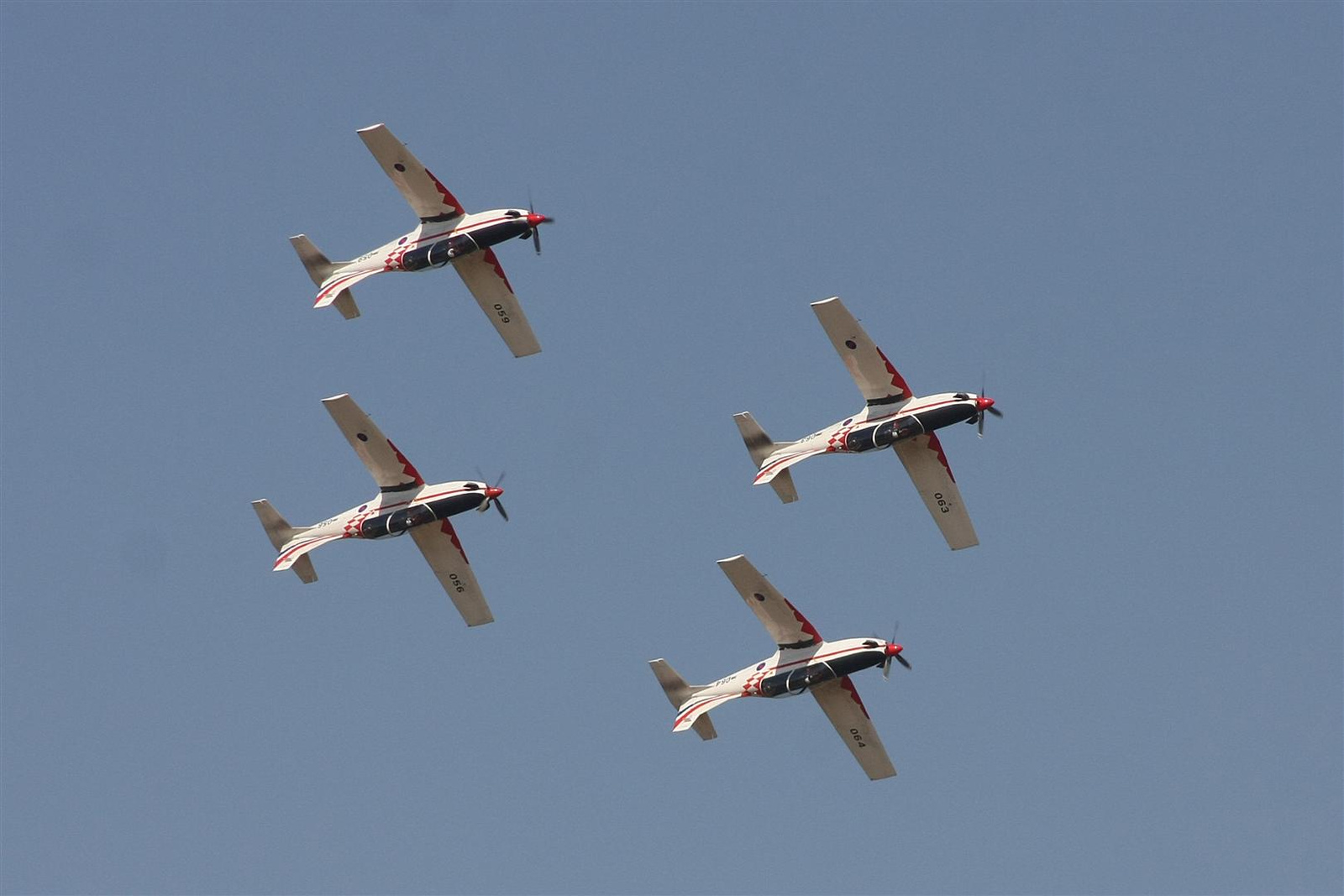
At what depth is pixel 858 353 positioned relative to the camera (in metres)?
129

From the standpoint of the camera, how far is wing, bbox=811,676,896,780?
129500 mm

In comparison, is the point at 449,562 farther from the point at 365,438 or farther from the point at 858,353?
the point at 858,353

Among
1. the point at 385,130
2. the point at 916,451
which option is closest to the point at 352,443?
the point at 385,130

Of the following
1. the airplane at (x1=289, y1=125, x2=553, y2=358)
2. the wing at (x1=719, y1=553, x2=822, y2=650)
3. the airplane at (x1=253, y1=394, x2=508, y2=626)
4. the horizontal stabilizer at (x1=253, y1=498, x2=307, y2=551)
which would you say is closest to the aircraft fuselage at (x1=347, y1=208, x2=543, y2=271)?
the airplane at (x1=289, y1=125, x2=553, y2=358)

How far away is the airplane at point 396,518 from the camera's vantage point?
12850 cm

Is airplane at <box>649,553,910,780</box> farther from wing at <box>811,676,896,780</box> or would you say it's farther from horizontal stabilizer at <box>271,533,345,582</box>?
horizontal stabilizer at <box>271,533,345,582</box>

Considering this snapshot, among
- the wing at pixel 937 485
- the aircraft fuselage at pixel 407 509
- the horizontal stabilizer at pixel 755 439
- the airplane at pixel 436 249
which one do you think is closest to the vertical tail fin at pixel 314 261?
the airplane at pixel 436 249

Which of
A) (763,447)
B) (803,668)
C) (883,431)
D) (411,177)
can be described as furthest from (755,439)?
(411,177)

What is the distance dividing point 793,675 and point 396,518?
53.3ft

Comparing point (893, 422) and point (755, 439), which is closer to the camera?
point (893, 422)

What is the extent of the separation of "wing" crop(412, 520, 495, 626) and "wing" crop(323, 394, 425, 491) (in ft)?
12.0

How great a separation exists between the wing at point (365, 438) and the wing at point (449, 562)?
144 inches

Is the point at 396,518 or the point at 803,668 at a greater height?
the point at 396,518

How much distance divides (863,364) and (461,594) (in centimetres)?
1812
